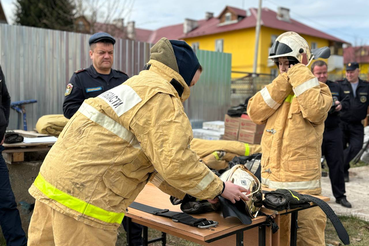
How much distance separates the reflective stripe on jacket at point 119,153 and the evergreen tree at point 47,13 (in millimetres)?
17521

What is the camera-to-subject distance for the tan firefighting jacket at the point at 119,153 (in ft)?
5.76

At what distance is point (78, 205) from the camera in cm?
183

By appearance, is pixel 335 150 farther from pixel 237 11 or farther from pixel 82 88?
pixel 237 11

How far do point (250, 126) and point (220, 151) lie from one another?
3.25 feet

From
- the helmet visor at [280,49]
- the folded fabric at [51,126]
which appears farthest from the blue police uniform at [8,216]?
the helmet visor at [280,49]

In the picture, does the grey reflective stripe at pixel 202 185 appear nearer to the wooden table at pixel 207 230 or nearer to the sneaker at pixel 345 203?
the wooden table at pixel 207 230

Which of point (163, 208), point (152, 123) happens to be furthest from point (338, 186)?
point (152, 123)

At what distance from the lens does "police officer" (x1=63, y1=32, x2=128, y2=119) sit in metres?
4.03

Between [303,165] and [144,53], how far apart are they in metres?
5.12

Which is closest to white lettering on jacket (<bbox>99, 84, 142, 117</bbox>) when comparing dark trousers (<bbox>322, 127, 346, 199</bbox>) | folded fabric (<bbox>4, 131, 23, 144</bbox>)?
folded fabric (<bbox>4, 131, 23, 144</bbox>)

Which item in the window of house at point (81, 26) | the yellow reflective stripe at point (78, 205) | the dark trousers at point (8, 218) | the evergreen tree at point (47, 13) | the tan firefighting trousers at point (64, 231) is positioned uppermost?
the evergreen tree at point (47, 13)

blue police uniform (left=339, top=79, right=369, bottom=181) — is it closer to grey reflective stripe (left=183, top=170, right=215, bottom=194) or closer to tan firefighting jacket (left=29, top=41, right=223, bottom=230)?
grey reflective stripe (left=183, top=170, right=215, bottom=194)

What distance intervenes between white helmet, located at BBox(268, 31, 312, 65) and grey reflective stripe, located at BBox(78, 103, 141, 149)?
1876 millimetres

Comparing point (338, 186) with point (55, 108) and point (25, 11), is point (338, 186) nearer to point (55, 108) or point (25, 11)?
point (55, 108)
